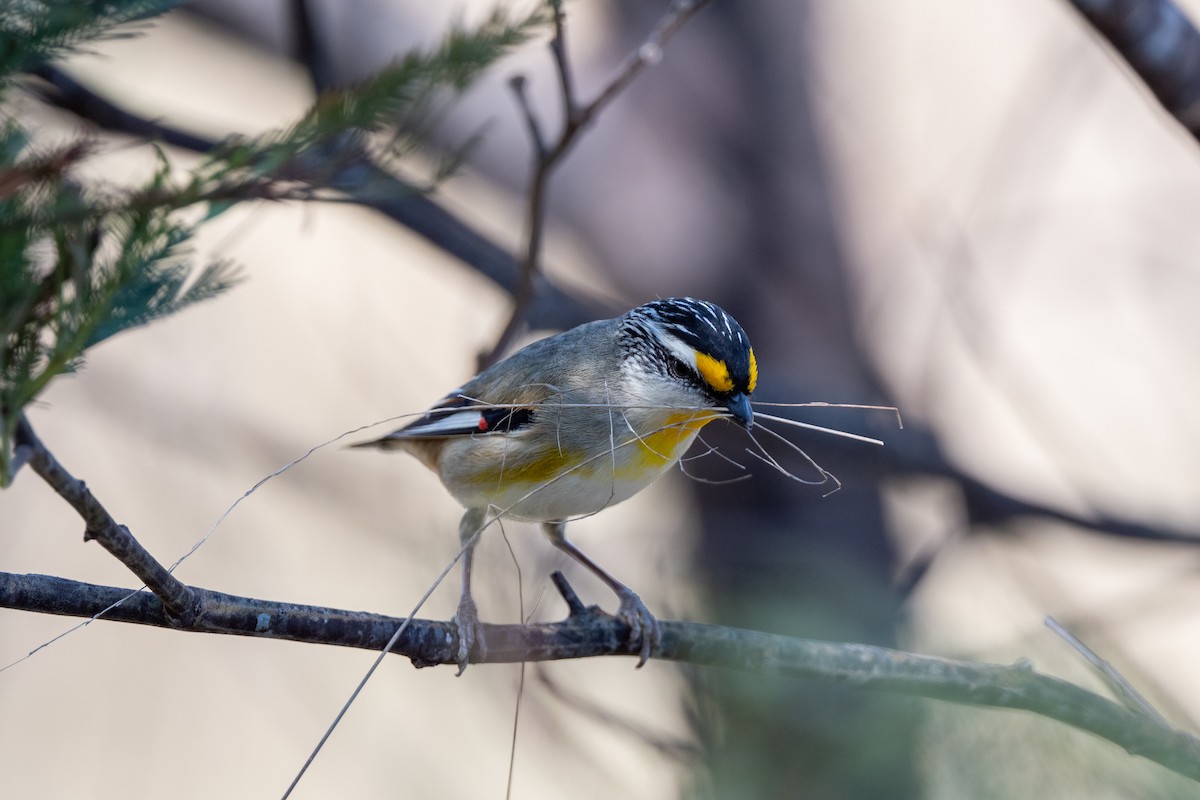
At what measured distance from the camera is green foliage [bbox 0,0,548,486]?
1031 millimetres

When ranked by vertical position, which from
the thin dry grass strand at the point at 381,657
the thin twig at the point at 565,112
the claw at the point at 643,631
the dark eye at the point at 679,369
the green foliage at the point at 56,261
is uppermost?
the thin twig at the point at 565,112

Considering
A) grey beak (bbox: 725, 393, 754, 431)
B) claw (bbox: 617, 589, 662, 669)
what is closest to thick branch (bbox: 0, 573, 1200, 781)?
claw (bbox: 617, 589, 662, 669)

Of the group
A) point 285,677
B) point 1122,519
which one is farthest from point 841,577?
point 285,677

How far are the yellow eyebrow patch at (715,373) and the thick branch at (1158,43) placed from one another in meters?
1.73

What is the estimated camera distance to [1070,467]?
5.73m

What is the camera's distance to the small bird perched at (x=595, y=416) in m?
2.46

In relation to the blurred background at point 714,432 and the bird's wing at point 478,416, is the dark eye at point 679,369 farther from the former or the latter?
the blurred background at point 714,432

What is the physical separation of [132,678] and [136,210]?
5.01 metres

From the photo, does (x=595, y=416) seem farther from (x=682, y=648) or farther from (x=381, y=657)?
(x=381, y=657)

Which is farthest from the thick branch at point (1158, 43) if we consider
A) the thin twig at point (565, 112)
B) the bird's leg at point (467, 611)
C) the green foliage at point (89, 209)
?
the green foliage at point (89, 209)

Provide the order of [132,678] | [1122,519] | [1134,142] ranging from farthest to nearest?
[1134,142] → [132,678] → [1122,519]

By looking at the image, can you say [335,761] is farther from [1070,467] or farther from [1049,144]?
[1049,144]

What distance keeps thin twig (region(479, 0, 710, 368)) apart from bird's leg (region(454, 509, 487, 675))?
2.51 ft

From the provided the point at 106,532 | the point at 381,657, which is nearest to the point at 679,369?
the point at 381,657
